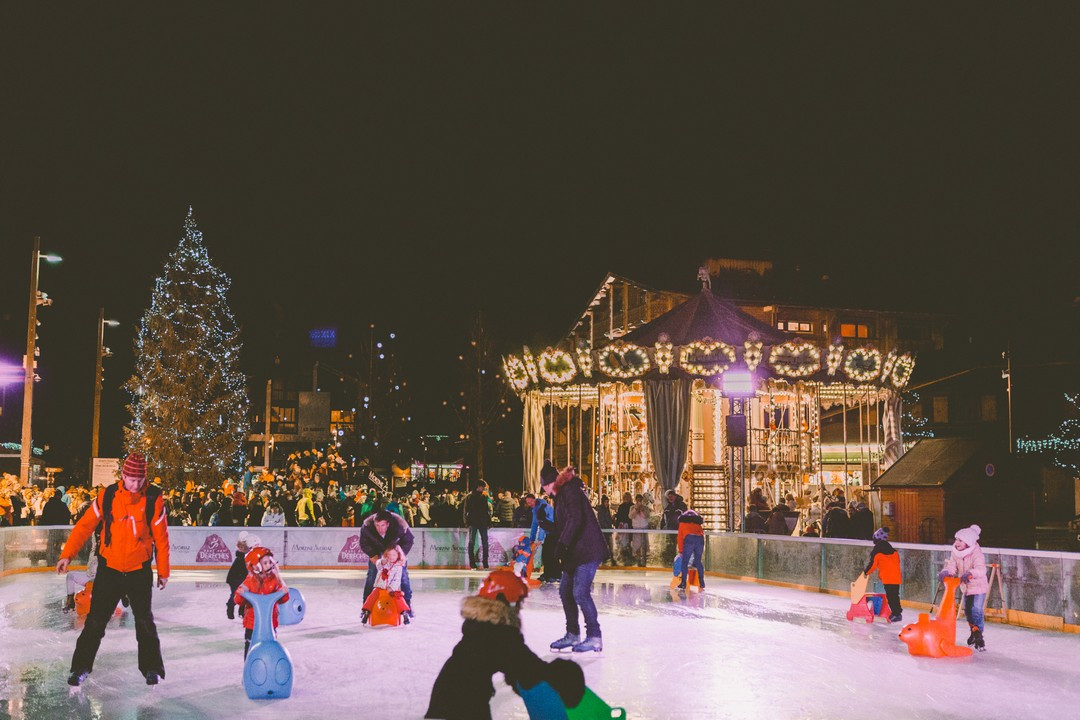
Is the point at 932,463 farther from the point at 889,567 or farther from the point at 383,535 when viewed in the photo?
the point at 383,535

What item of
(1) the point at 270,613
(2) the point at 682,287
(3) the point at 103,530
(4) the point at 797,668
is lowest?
(4) the point at 797,668

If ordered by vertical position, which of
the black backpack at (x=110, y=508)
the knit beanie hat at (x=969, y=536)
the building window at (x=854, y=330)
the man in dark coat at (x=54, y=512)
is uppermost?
the building window at (x=854, y=330)

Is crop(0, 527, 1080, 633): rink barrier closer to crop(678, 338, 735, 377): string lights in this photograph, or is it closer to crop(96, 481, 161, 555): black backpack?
crop(678, 338, 735, 377): string lights

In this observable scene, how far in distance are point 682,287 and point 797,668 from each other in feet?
103

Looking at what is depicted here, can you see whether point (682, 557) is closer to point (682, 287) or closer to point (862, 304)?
point (682, 287)

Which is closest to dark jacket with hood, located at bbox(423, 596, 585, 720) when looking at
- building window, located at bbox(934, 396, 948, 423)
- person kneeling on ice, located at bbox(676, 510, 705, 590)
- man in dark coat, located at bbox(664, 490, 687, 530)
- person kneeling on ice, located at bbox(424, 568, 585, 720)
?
person kneeling on ice, located at bbox(424, 568, 585, 720)

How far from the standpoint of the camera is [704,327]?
958 inches

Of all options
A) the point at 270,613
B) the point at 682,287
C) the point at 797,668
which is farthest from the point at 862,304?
the point at 270,613

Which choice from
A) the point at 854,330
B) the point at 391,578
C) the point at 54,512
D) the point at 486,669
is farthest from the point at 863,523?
the point at 854,330

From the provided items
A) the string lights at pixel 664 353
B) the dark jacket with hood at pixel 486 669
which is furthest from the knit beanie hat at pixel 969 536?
the string lights at pixel 664 353

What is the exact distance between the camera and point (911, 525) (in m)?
21.3

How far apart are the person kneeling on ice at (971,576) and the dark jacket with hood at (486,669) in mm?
6841

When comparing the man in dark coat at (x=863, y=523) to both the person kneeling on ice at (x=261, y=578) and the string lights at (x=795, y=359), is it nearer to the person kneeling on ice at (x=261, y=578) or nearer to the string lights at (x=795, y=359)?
the string lights at (x=795, y=359)

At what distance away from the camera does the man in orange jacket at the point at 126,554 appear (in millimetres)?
7047
